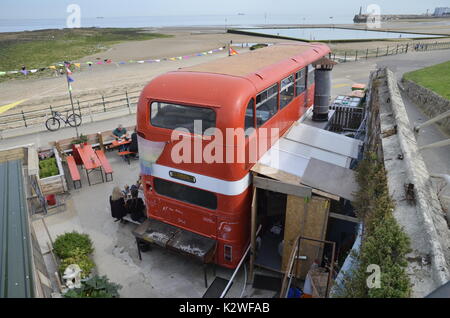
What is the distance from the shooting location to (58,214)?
10.4 meters

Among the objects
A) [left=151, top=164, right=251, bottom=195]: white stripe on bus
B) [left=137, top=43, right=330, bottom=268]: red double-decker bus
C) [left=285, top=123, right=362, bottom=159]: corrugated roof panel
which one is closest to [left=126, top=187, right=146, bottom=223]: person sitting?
[left=137, top=43, right=330, bottom=268]: red double-decker bus

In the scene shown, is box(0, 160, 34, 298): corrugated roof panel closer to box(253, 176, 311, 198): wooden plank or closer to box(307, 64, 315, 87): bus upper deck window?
box(253, 176, 311, 198): wooden plank

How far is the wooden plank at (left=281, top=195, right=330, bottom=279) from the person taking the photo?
23.4 feet

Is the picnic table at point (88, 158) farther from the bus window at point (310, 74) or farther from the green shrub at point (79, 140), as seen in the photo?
the bus window at point (310, 74)

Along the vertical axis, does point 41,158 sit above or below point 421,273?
below

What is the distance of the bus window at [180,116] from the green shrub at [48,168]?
617 cm

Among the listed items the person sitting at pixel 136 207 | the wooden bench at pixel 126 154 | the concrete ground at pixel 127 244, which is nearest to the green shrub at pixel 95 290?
the concrete ground at pixel 127 244

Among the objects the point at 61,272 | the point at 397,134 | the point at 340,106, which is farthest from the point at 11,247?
the point at 340,106

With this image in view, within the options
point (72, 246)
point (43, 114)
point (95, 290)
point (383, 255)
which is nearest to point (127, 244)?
point (72, 246)

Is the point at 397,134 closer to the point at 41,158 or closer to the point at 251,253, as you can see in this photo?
the point at 251,253

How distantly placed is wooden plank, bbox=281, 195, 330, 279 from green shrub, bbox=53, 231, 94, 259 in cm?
496

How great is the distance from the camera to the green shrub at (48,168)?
11233mm

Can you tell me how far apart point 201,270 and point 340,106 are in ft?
30.1

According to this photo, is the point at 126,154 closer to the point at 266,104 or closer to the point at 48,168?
the point at 48,168
